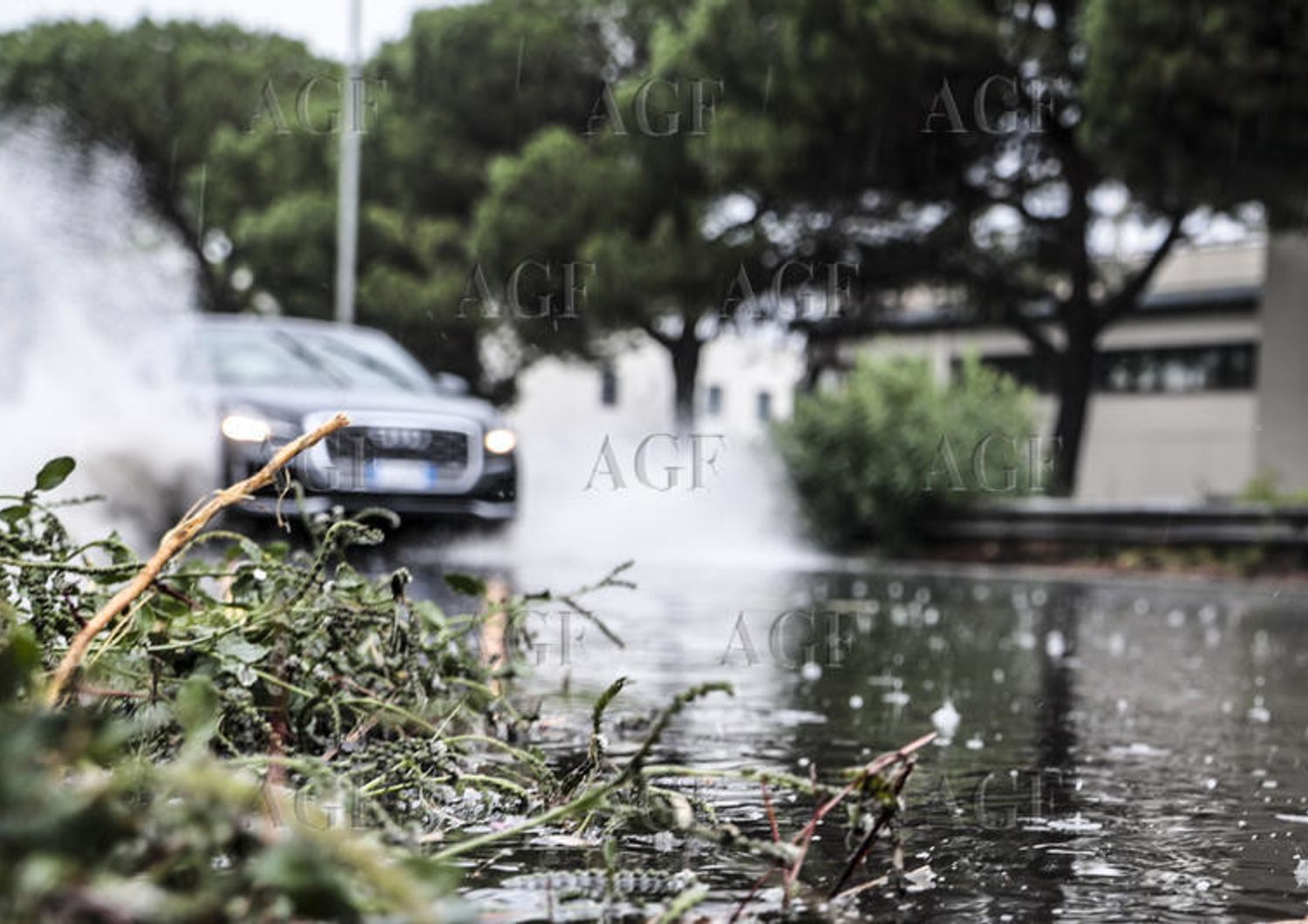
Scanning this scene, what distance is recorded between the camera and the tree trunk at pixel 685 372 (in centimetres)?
3378

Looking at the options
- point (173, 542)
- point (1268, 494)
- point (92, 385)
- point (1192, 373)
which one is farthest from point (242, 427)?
point (1192, 373)

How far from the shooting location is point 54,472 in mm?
3027

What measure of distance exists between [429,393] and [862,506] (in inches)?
370

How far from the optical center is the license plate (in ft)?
34.0

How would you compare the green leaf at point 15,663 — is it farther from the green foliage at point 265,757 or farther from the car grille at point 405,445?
the car grille at point 405,445

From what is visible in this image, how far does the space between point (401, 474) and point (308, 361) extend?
1.18 metres

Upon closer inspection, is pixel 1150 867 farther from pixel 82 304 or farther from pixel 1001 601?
pixel 82 304

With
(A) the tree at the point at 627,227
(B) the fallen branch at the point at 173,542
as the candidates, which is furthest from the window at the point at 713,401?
(B) the fallen branch at the point at 173,542

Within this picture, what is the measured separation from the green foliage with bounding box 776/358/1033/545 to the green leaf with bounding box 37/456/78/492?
17.2 metres

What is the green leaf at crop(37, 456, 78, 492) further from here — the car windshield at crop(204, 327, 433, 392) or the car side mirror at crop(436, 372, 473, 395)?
the car side mirror at crop(436, 372, 473, 395)

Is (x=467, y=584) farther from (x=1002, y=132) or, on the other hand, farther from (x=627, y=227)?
(x=627, y=227)

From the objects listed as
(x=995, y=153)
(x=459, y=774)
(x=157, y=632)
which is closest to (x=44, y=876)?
(x=459, y=774)

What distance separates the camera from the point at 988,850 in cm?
322

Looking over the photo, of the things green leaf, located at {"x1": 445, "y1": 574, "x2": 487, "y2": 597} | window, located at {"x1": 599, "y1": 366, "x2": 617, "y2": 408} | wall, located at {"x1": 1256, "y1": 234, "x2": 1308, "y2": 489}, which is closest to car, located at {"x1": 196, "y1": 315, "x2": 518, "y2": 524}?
green leaf, located at {"x1": 445, "y1": 574, "x2": 487, "y2": 597}
